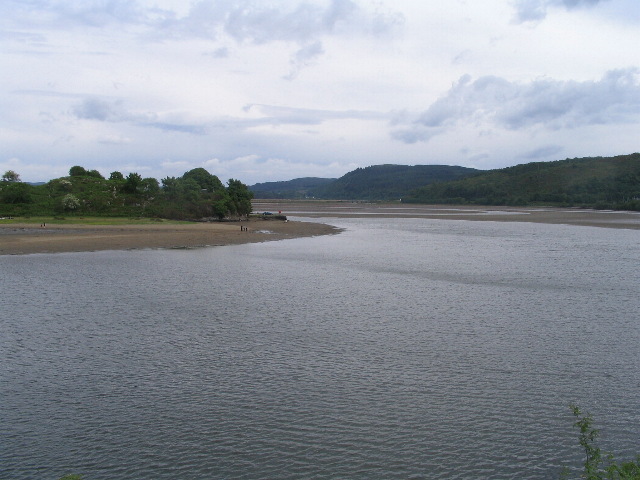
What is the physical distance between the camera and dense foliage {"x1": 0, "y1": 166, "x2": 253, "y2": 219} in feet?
222

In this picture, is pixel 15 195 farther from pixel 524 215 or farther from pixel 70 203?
pixel 524 215

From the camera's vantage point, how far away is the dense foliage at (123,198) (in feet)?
222

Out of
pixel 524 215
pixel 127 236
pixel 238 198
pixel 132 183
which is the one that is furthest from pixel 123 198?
pixel 524 215

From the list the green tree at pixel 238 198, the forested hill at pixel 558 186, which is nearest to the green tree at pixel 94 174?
the green tree at pixel 238 198

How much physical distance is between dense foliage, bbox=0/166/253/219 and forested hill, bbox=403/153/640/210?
87955 millimetres

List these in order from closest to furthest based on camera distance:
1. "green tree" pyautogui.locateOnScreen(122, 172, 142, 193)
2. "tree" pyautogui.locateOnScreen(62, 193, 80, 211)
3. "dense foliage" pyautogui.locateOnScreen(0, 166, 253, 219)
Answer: "tree" pyautogui.locateOnScreen(62, 193, 80, 211)
"dense foliage" pyautogui.locateOnScreen(0, 166, 253, 219)
"green tree" pyautogui.locateOnScreen(122, 172, 142, 193)

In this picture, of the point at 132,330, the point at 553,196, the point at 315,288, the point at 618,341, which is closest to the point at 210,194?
the point at 315,288

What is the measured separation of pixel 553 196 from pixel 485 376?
143 m

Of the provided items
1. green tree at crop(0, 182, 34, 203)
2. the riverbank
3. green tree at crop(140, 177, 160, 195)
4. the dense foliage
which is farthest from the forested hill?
green tree at crop(0, 182, 34, 203)

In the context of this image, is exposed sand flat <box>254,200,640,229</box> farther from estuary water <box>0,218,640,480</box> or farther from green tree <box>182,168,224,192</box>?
estuary water <box>0,218,640,480</box>

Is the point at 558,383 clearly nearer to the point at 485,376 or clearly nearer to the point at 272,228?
the point at 485,376

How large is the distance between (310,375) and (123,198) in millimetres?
63050

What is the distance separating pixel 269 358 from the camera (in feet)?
51.8

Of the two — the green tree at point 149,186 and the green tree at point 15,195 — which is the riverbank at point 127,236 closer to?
the green tree at point 15,195
